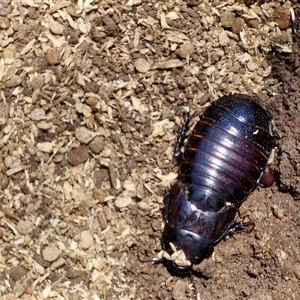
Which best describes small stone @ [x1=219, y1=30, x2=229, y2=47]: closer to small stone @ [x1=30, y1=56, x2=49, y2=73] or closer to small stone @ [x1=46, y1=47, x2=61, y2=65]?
small stone @ [x1=46, y1=47, x2=61, y2=65]

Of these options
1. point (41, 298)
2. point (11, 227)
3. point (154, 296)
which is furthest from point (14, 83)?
point (154, 296)

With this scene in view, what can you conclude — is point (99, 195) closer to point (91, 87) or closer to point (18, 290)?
point (91, 87)

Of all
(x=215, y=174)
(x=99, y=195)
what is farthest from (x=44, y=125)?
(x=215, y=174)

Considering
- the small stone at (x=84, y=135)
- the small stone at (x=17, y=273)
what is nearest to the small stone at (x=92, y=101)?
the small stone at (x=84, y=135)

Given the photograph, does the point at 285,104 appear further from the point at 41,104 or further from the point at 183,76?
the point at 41,104

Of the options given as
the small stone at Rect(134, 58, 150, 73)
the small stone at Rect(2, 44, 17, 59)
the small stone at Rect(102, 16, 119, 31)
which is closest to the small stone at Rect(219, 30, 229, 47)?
the small stone at Rect(134, 58, 150, 73)
